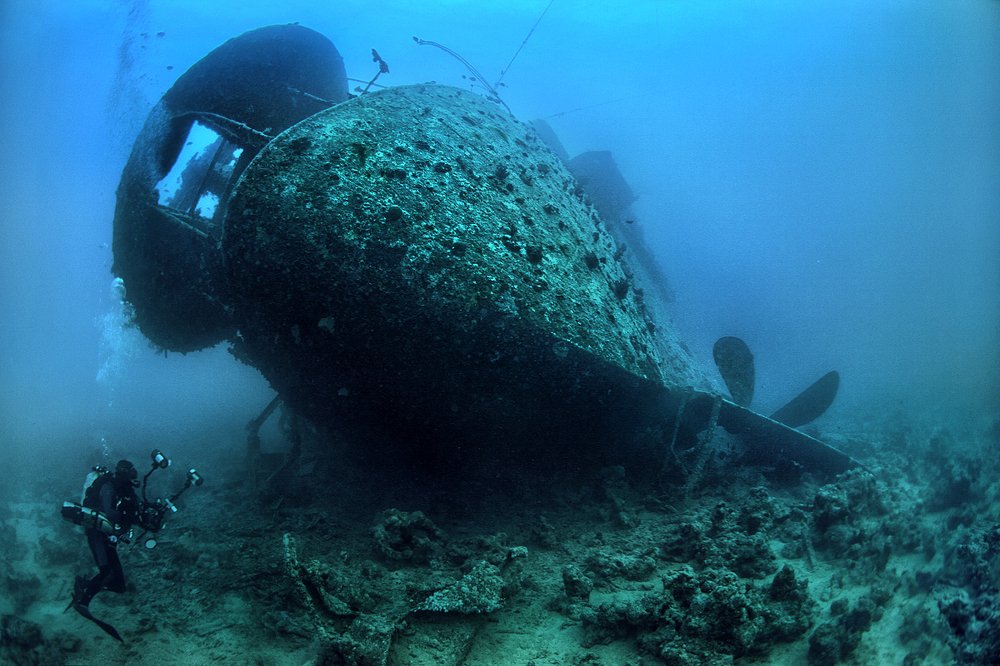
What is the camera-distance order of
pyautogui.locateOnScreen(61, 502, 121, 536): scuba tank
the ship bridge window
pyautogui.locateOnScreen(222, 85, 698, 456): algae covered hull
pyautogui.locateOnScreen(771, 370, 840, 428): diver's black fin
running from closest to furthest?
pyautogui.locateOnScreen(222, 85, 698, 456): algae covered hull
pyautogui.locateOnScreen(61, 502, 121, 536): scuba tank
the ship bridge window
pyautogui.locateOnScreen(771, 370, 840, 428): diver's black fin

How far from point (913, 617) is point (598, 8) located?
113352 millimetres

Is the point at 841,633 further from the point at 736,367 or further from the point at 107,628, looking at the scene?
the point at 107,628

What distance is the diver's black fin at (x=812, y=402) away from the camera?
8969 mm

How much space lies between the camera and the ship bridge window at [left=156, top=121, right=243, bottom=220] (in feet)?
21.1

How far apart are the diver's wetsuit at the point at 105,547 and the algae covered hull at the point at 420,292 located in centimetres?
224

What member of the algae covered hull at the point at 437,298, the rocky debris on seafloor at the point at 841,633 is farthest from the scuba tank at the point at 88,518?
the rocky debris on seafloor at the point at 841,633

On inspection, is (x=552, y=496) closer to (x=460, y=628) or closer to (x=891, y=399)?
(x=460, y=628)

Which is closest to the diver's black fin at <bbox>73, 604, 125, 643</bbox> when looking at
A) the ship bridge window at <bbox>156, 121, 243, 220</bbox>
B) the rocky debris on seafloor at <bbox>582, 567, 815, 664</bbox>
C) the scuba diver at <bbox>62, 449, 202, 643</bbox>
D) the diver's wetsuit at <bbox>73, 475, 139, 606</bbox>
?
the scuba diver at <bbox>62, 449, 202, 643</bbox>

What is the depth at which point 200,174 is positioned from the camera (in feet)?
22.1

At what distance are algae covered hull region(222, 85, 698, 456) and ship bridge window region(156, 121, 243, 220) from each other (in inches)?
103

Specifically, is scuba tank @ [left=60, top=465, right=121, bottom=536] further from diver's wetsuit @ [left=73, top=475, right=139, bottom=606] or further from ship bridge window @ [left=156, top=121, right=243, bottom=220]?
ship bridge window @ [left=156, top=121, right=243, bottom=220]

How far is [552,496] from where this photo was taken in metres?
5.55

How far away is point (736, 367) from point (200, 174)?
921cm

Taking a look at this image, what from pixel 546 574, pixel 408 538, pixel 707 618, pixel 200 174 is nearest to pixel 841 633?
pixel 707 618
